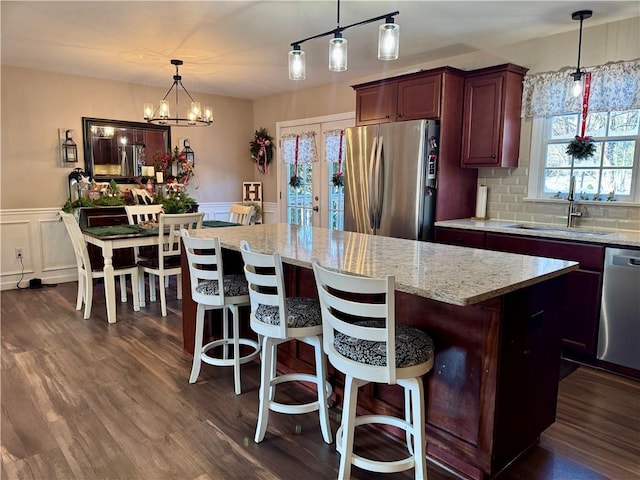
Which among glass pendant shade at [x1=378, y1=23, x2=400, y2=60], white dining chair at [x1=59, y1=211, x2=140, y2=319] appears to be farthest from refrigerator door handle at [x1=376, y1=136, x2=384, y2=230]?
white dining chair at [x1=59, y1=211, x2=140, y2=319]

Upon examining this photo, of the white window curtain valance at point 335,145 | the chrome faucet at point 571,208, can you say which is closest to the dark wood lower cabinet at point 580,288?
the chrome faucet at point 571,208

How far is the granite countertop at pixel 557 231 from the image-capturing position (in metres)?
2.93

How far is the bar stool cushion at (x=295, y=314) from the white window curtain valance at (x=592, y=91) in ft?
9.14

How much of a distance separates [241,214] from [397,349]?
3.75 m

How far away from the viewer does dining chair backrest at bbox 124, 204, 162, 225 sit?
4767mm

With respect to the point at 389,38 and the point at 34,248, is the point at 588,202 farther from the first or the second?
the point at 34,248

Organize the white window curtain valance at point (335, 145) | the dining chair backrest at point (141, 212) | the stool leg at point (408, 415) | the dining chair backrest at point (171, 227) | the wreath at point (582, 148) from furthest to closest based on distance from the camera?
the white window curtain valance at point (335, 145), the dining chair backrest at point (141, 212), the dining chair backrest at point (171, 227), the wreath at point (582, 148), the stool leg at point (408, 415)

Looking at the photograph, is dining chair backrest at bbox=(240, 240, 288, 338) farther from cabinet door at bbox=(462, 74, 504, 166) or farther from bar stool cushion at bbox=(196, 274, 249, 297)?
cabinet door at bbox=(462, 74, 504, 166)

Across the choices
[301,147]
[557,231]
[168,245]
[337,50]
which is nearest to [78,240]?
[168,245]

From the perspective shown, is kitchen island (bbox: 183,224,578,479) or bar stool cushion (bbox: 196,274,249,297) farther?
bar stool cushion (bbox: 196,274,249,297)

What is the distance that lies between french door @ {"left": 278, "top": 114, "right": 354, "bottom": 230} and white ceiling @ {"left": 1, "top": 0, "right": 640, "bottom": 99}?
35.8 inches

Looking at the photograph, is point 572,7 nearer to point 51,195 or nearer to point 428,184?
point 428,184

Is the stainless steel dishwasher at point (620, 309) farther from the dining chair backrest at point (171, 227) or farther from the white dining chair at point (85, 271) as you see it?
the white dining chair at point (85, 271)

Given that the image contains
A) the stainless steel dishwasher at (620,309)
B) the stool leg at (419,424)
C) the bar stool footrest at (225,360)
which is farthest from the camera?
the stainless steel dishwasher at (620,309)
